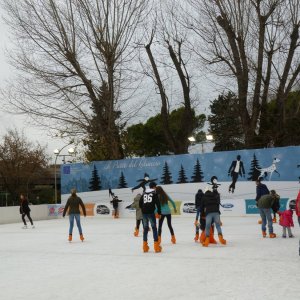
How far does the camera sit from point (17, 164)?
185ft

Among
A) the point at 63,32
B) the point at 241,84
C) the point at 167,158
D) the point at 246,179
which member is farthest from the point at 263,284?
the point at 63,32

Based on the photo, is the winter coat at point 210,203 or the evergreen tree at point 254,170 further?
the evergreen tree at point 254,170

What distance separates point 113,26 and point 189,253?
974 inches

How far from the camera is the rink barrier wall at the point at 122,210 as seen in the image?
2538cm

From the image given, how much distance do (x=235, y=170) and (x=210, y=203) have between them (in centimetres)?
1397

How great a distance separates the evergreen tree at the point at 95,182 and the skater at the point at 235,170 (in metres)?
9.52

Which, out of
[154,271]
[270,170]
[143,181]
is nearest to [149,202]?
[154,271]

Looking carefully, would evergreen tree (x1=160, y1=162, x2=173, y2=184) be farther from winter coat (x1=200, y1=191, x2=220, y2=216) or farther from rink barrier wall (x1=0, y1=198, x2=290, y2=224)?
winter coat (x1=200, y1=191, x2=220, y2=216)

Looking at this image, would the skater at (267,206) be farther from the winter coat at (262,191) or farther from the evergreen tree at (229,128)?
the evergreen tree at (229,128)

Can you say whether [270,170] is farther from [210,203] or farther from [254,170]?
[210,203]

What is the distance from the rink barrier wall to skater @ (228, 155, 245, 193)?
851 millimetres

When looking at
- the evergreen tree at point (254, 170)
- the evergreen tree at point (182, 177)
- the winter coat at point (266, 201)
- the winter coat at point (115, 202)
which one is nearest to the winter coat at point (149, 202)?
the winter coat at point (266, 201)

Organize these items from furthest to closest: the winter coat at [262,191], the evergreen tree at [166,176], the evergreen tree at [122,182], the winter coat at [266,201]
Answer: the evergreen tree at [122,182], the evergreen tree at [166,176], the winter coat at [262,191], the winter coat at [266,201]

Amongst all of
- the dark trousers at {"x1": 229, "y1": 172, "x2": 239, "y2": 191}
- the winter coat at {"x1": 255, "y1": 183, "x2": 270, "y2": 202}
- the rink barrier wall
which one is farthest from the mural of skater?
the winter coat at {"x1": 255, "y1": 183, "x2": 270, "y2": 202}
